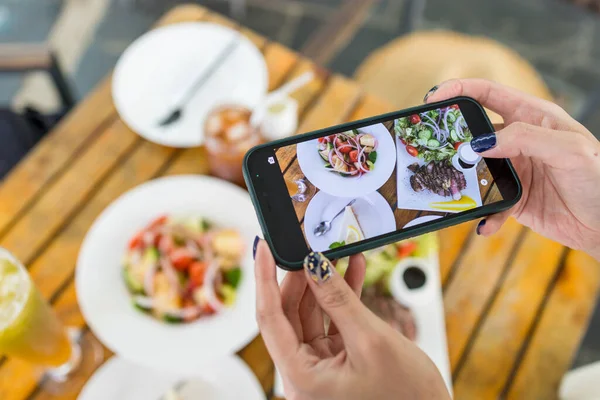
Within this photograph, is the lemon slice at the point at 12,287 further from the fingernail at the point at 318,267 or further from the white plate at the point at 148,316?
the fingernail at the point at 318,267

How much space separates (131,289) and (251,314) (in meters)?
0.24

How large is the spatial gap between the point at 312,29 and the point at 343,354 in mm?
1766

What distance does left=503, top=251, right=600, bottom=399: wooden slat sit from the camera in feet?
3.16

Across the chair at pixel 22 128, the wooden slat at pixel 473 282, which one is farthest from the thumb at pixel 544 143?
the chair at pixel 22 128

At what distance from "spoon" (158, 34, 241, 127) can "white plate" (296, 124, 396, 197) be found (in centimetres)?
48

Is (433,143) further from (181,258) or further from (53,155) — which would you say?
(53,155)

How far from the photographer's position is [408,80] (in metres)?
1.47

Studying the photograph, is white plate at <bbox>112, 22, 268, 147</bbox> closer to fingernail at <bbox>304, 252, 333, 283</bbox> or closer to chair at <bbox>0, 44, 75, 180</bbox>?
chair at <bbox>0, 44, 75, 180</bbox>

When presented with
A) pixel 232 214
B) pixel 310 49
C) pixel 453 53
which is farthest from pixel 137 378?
pixel 453 53

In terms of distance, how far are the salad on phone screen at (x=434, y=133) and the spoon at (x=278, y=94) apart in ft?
1.26

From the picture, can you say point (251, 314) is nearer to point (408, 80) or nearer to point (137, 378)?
point (137, 378)

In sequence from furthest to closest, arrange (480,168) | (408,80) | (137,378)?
1. (408,80)
2. (137,378)
3. (480,168)

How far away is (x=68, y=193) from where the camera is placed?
1051 millimetres

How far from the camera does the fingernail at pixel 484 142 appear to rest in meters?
Answer: 0.75
